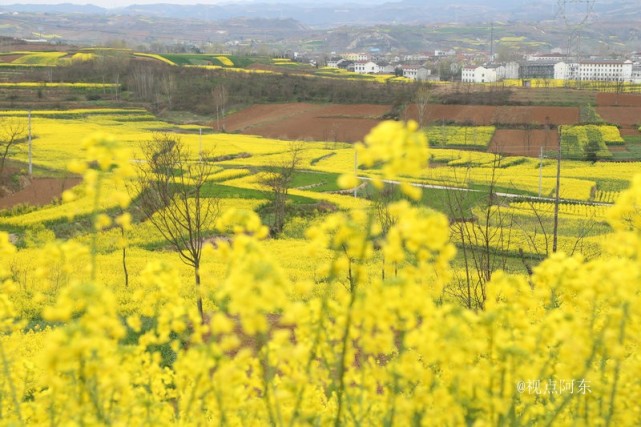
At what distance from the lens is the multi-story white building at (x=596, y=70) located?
124 meters

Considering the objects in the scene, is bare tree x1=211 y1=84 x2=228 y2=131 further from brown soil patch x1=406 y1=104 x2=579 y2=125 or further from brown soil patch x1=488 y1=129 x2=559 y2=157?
brown soil patch x1=488 y1=129 x2=559 y2=157

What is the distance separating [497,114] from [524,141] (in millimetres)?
9837

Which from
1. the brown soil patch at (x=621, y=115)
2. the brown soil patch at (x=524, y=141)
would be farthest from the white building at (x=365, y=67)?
the brown soil patch at (x=524, y=141)

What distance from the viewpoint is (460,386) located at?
3.79 m

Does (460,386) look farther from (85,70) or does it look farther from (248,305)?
(85,70)

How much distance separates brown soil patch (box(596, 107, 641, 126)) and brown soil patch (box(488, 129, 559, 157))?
853 cm

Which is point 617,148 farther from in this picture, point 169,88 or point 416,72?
point 416,72

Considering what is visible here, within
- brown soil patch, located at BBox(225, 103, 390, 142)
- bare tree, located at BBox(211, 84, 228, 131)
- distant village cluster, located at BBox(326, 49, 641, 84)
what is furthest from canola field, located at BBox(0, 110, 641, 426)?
distant village cluster, located at BBox(326, 49, 641, 84)

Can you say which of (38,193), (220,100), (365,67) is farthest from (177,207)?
(365,67)

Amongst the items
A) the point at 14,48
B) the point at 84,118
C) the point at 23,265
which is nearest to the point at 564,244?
the point at 23,265

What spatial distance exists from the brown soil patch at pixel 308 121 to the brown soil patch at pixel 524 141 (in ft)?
37.3

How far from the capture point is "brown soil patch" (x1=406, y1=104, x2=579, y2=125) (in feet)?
193

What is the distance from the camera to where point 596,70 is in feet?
421

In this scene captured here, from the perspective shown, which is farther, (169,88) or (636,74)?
(636,74)
